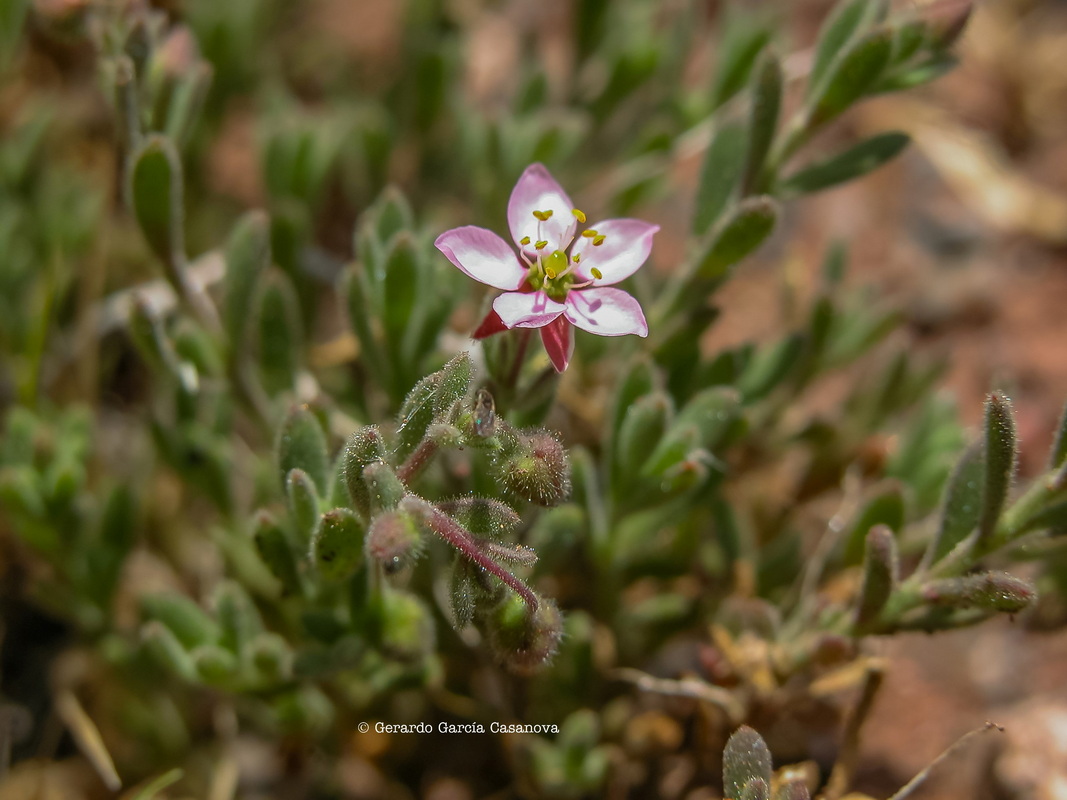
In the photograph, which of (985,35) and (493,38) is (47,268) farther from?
(985,35)

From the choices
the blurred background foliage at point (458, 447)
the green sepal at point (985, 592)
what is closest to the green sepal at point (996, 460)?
the blurred background foliage at point (458, 447)

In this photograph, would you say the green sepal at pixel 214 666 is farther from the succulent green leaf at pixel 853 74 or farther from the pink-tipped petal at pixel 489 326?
the succulent green leaf at pixel 853 74

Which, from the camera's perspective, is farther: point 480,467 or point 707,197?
point 707,197

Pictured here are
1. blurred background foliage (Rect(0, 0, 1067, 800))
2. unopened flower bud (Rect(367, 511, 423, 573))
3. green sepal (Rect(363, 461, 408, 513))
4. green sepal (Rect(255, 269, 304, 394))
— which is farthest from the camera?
green sepal (Rect(255, 269, 304, 394))

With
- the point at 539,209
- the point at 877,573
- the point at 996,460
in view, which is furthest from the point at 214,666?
the point at 996,460

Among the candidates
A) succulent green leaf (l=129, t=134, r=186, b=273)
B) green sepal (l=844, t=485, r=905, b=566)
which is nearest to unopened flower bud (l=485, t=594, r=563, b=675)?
green sepal (l=844, t=485, r=905, b=566)

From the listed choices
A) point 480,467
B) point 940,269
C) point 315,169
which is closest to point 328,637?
point 480,467

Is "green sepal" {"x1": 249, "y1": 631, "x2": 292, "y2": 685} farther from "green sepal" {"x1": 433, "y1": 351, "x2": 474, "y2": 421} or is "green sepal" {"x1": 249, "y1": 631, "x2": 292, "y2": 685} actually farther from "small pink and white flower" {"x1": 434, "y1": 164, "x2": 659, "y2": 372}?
"small pink and white flower" {"x1": 434, "y1": 164, "x2": 659, "y2": 372}
